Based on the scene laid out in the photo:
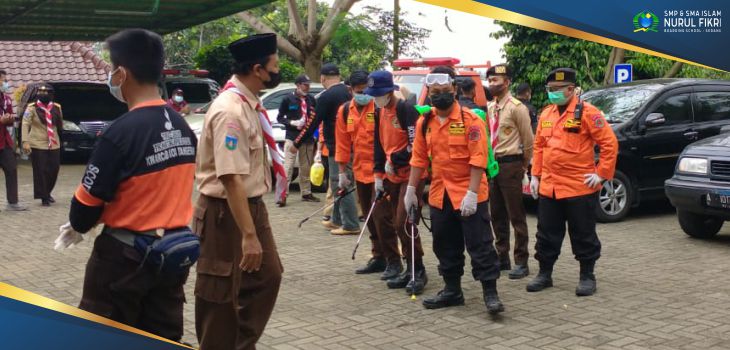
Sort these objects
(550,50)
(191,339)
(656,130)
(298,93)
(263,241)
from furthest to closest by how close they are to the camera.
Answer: (550,50) → (298,93) → (656,130) → (191,339) → (263,241)

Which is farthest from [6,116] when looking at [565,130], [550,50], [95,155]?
[550,50]

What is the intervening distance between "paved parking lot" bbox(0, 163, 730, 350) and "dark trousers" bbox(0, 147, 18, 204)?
2.12m

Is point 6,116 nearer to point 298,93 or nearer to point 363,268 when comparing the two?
point 298,93

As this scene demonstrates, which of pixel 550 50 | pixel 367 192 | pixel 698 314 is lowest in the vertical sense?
pixel 698 314

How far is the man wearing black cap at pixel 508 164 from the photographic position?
8031 millimetres

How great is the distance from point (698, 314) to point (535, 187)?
5.92ft

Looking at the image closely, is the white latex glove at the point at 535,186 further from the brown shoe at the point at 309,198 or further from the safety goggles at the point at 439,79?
the brown shoe at the point at 309,198

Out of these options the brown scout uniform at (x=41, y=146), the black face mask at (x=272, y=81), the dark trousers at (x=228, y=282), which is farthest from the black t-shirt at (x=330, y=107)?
the dark trousers at (x=228, y=282)

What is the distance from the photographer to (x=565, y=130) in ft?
23.5

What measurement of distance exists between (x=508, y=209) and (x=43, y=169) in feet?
25.7

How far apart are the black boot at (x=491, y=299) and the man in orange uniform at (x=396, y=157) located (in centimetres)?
90

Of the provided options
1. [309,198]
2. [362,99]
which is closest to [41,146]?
[309,198]

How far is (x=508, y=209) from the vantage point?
26.6 ft

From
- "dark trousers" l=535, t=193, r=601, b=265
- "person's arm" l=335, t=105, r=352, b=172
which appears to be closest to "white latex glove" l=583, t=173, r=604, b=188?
"dark trousers" l=535, t=193, r=601, b=265
